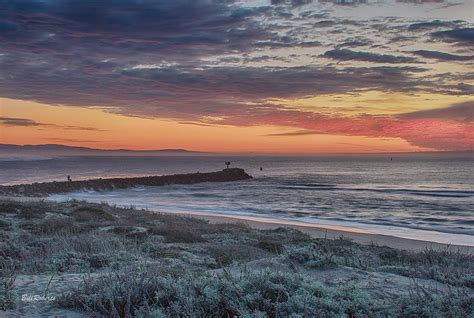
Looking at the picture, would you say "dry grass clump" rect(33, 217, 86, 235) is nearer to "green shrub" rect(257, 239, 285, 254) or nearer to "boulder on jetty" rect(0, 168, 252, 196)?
"green shrub" rect(257, 239, 285, 254)

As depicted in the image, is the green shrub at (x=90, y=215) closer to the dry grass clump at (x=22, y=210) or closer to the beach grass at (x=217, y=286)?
the dry grass clump at (x=22, y=210)

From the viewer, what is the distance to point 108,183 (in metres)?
60.2

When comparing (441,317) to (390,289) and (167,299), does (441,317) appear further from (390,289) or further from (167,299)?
(167,299)

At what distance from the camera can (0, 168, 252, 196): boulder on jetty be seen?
46034mm

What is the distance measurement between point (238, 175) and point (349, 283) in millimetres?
79195

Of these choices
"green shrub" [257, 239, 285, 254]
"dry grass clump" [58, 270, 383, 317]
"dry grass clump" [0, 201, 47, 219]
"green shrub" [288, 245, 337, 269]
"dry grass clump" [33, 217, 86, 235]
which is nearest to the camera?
"dry grass clump" [58, 270, 383, 317]

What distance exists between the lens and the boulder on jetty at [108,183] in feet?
151

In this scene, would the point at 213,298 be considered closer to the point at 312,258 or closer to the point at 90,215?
the point at 312,258

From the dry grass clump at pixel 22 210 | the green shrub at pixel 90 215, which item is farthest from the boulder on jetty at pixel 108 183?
the green shrub at pixel 90 215

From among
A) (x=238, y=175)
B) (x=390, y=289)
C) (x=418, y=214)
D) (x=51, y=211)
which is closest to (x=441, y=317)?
(x=390, y=289)

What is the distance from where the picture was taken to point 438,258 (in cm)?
1083

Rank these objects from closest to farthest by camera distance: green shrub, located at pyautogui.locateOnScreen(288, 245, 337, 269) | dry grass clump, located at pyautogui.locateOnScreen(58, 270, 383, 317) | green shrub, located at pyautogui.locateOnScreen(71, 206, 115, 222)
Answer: dry grass clump, located at pyautogui.locateOnScreen(58, 270, 383, 317) → green shrub, located at pyautogui.locateOnScreen(288, 245, 337, 269) → green shrub, located at pyautogui.locateOnScreen(71, 206, 115, 222)

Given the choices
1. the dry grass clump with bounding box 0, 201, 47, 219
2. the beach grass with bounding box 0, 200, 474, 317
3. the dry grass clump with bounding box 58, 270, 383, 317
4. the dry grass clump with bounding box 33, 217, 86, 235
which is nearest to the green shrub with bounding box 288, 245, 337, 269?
the beach grass with bounding box 0, 200, 474, 317

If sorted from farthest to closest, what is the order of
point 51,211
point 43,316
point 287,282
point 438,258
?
point 51,211 < point 438,258 < point 287,282 < point 43,316
